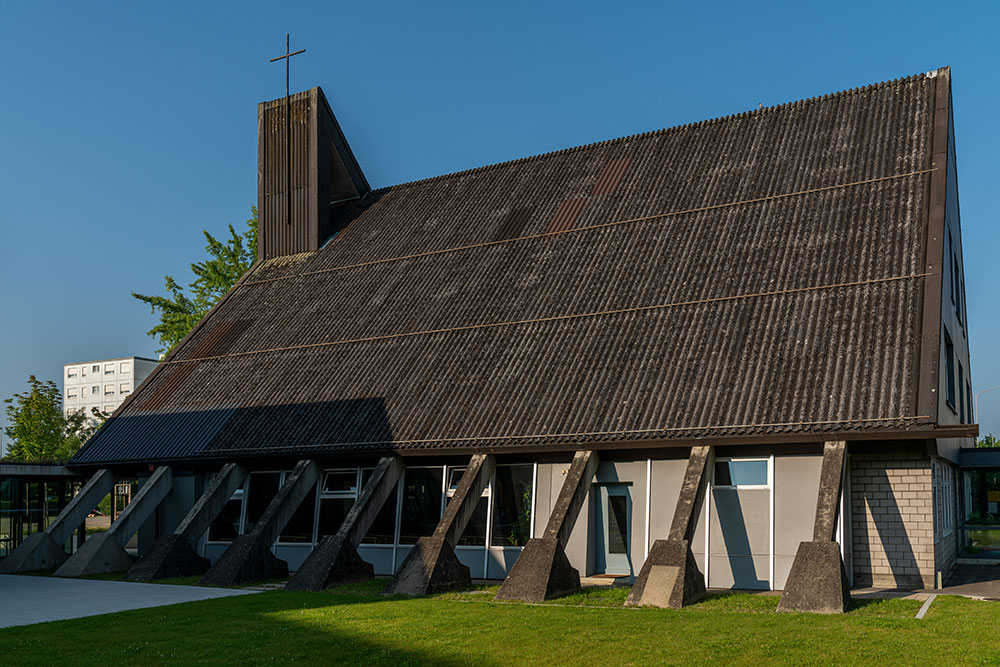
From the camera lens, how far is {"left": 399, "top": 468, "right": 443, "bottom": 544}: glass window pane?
23422mm

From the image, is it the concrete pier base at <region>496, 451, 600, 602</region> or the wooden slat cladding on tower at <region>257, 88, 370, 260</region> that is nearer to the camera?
the concrete pier base at <region>496, 451, 600, 602</region>

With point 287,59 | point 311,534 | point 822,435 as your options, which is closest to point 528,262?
point 311,534

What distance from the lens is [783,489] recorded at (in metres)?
19.5

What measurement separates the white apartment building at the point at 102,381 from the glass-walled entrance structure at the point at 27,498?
107506mm

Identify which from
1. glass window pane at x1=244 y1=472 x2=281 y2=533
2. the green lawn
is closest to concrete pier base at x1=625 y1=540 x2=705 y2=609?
the green lawn

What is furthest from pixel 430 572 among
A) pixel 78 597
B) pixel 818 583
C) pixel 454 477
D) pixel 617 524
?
pixel 78 597

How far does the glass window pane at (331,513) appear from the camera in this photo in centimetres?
2473

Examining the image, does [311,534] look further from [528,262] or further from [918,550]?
[918,550]

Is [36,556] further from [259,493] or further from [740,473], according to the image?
[740,473]

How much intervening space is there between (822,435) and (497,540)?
325 inches

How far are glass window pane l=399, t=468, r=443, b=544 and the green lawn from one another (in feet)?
17.9

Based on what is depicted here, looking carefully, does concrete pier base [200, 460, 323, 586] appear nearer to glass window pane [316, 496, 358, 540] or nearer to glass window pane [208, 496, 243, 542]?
glass window pane [316, 496, 358, 540]

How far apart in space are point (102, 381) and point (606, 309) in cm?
13111

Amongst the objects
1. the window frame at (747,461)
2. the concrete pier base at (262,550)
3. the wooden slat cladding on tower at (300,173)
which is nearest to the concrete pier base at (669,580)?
the window frame at (747,461)
